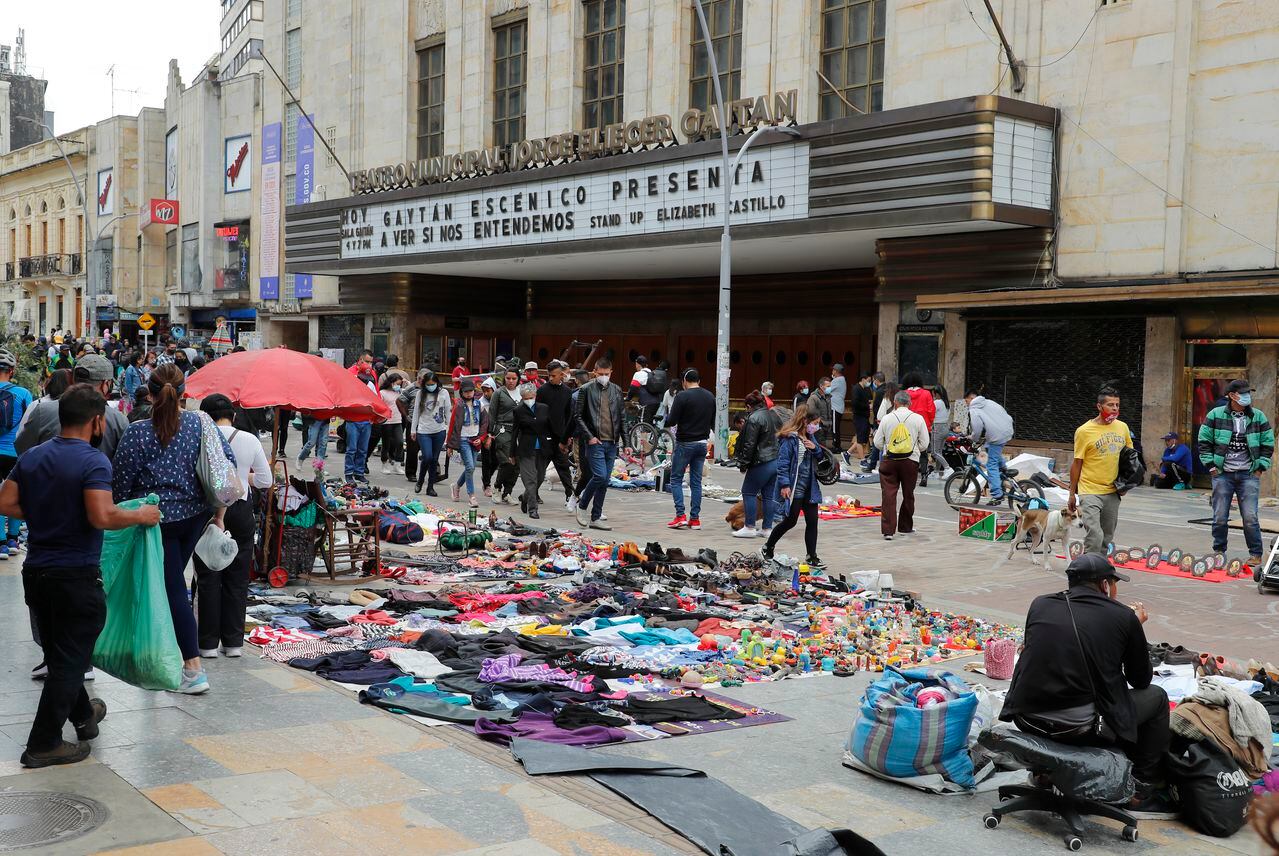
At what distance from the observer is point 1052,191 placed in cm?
2059

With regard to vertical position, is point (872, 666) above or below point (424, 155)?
below

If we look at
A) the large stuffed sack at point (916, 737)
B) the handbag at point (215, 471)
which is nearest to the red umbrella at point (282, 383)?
the handbag at point (215, 471)

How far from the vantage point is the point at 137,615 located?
6.48 metres

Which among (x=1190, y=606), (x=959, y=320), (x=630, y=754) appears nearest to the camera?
(x=630, y=754)

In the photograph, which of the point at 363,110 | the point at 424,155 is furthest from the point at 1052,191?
the point at 363,110

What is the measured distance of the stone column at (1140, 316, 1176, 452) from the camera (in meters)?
19.5

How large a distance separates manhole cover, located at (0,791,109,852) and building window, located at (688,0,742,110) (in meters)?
22.6

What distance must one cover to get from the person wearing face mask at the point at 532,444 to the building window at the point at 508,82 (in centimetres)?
1726

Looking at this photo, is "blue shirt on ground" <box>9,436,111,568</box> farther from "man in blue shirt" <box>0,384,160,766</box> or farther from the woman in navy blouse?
the woman in navy blouse

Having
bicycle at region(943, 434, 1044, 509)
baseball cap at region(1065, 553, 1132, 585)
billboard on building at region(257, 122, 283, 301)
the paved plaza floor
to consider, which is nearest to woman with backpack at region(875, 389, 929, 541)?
bicycle at region(943, 434, 1044, 509)

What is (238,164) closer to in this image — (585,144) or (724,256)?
(585,144)

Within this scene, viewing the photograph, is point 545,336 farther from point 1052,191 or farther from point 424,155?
point 1052,191

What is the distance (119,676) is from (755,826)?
136 inches

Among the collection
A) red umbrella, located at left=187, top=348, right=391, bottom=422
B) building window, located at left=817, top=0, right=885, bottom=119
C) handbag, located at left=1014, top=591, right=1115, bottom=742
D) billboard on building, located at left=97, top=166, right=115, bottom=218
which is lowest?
handbag, located at left=1014, top=591, right=1115, bottom=742
